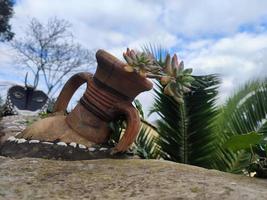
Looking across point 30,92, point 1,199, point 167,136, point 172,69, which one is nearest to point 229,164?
point 167,136

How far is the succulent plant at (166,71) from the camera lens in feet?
8.57

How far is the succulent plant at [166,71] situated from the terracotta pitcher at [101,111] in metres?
0.10

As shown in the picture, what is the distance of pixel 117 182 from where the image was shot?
2180 millimetres

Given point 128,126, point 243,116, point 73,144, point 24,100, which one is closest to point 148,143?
point 243,116

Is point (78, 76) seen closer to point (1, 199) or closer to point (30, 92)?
point (1, 199)

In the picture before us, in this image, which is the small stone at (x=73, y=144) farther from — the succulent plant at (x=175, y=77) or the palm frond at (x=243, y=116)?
the palm frond at (x=243, y=116)

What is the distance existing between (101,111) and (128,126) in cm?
22

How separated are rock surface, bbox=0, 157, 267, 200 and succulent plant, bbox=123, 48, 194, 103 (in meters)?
0.41

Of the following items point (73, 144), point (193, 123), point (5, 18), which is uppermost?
point (5, 18)

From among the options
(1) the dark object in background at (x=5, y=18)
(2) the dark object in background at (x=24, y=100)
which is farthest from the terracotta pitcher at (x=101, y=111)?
(1) the dark object in background at (x=5, y=18)

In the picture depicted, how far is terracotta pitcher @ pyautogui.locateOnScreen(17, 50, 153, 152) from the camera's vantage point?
9.31 ft

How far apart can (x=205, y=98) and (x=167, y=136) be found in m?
0.38

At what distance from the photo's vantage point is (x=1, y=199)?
1.99 meters

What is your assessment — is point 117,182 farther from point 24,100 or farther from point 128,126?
point 24,100
